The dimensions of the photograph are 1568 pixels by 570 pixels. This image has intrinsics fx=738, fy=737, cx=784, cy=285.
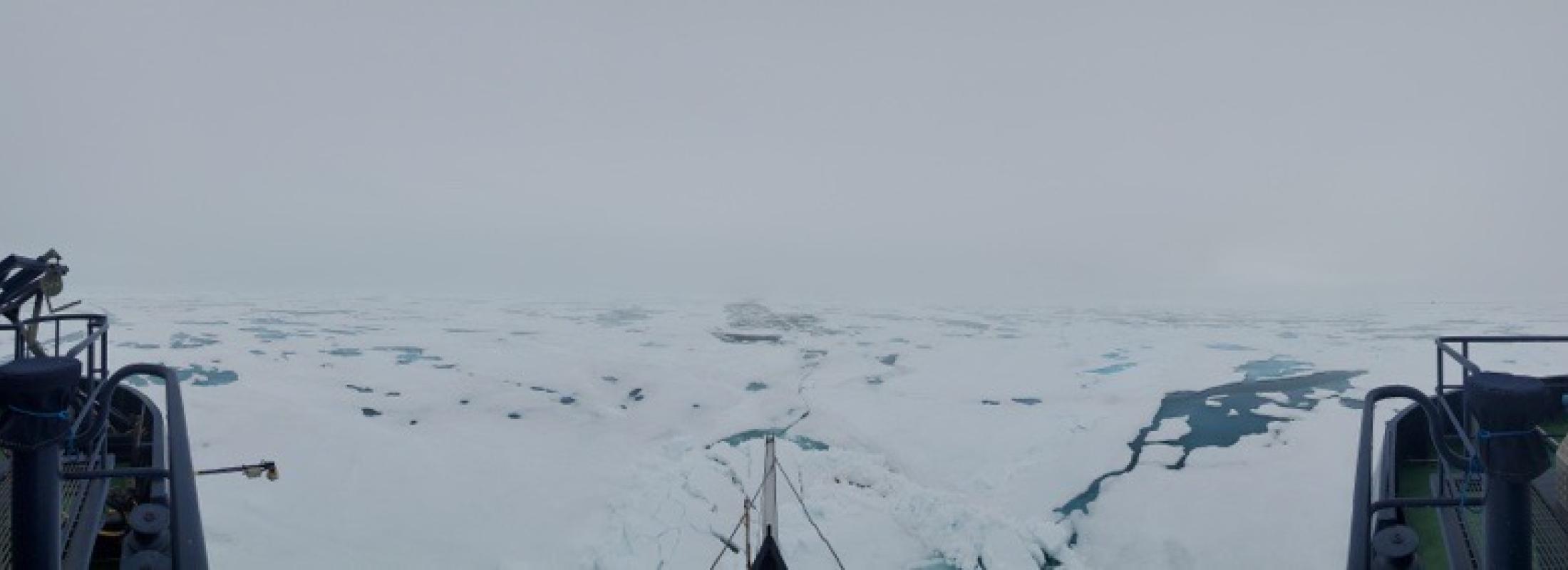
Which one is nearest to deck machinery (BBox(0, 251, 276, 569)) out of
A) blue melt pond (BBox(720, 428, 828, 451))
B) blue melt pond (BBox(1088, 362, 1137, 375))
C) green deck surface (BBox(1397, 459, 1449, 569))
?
green deck surface (BBox(1397, 459, 1449, 569))

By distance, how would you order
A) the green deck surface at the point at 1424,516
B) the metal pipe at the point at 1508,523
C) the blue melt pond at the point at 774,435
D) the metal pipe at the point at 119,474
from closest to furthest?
the metal pipe at the point at 1508,523, the metal pipe at the point at 119,474, the green deck surface at the point at 1424,516, the blue melt pond at the point at 774,435

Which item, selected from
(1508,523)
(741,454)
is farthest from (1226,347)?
(1508,523)

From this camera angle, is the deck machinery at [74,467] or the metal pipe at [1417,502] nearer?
the deck machinery at [74,467]

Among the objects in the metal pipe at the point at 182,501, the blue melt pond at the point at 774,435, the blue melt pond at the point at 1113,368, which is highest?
the metal pipe at the point at 182,501

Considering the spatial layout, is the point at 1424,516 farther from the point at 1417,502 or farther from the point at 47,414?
the point at 47,414

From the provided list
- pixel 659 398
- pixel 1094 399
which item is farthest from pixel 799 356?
pixel 1094 399

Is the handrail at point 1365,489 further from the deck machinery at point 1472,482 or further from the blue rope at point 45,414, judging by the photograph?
the blue rope at point 45,414

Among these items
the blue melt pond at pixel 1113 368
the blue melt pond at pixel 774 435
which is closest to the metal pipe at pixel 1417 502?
the blue melt pond at pixel 774 435

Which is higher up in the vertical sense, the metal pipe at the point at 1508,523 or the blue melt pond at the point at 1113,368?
the metal pipe at the point at 1508,523

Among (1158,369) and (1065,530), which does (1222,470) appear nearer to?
(1065,530)
